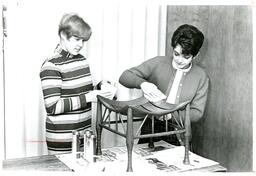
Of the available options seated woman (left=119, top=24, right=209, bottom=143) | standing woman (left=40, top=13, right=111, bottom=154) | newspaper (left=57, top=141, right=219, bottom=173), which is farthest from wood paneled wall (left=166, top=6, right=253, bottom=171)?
standing woman (left=40, top=13, right=111, bottom=154)

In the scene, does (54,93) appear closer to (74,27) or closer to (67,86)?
(67,86)

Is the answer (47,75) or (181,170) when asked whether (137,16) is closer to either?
(47,75)

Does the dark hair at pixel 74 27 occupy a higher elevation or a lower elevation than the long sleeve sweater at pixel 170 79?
higher

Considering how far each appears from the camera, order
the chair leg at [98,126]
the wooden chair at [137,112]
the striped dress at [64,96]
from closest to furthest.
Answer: the wooden chair at [137,112]
the chair leg at [98,126]
the striped dress at [64,96]

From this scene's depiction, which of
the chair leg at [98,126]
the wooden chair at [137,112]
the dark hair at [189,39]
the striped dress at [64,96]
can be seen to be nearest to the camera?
the wooden chair at [137,112]

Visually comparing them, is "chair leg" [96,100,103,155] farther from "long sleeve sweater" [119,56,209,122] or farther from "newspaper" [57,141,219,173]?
"long sleeve sweater" [119,56,209,122]

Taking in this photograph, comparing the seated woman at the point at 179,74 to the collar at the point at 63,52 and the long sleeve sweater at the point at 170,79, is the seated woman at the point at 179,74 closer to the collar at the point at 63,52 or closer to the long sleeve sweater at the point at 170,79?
the long sleeve sweater at the point at 170,79

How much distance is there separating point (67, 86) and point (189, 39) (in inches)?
21.8

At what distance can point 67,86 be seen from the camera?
1521 mm

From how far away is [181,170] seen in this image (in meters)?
1.23

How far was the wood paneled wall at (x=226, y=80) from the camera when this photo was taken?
155 centimetres

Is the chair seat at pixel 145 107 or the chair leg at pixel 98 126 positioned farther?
the chair leg at pixel 98 126

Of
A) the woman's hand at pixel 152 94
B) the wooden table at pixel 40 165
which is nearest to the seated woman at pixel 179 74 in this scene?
the woman's hand at pixel 152 94

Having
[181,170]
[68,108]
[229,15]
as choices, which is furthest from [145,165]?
[229,15]
